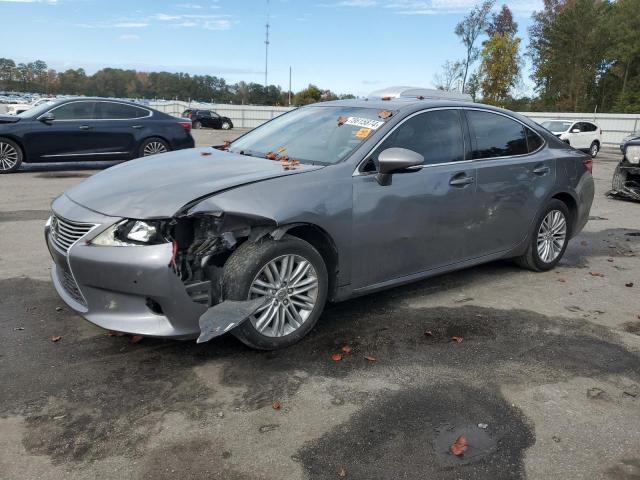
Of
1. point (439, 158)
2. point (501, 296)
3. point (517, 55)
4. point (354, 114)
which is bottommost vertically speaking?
point (501, 296)

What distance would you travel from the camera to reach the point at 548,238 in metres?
5.68

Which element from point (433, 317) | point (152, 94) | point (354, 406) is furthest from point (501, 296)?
point (152, 94)

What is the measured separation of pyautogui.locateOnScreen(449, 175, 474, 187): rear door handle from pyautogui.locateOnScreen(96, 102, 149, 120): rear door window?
9.43 m

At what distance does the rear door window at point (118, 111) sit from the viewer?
1181 cm

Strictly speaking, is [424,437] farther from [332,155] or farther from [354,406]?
[332,155]

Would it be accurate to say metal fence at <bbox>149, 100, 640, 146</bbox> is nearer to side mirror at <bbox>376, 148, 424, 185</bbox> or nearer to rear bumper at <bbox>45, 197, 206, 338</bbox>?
side mirror at <bbox>376, 148, 424, 185</bbox>

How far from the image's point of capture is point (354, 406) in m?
3.06

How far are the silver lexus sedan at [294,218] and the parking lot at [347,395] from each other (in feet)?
1.05

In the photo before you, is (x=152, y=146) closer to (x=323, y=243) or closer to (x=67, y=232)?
(x=67, y=232)

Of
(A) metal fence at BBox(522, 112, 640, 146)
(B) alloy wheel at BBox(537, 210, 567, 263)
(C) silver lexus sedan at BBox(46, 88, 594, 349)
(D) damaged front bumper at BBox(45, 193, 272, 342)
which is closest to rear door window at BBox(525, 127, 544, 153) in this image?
(C) silver lexus sedan at BBox(46, 88, 594, 349)

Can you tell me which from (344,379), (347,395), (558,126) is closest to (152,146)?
(344,379)

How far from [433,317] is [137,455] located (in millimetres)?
2547

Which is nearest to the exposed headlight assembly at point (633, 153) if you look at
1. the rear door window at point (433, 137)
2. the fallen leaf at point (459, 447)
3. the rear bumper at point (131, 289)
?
the rear door window at point (433, 137)

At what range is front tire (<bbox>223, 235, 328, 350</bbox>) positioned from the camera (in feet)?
11.2
